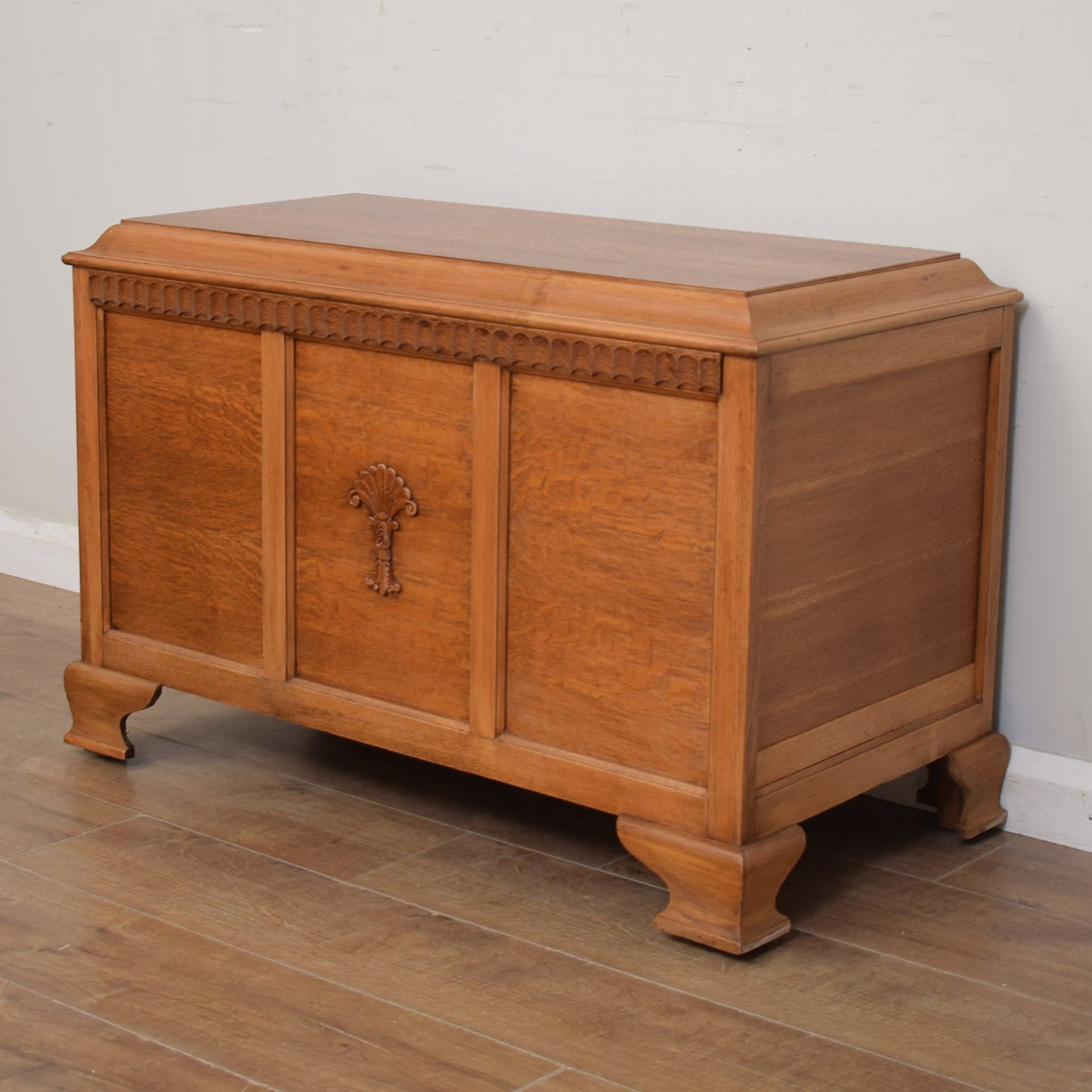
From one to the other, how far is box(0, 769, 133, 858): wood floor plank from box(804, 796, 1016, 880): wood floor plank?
91 cm

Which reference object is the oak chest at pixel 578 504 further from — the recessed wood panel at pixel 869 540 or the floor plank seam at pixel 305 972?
the floor plank seam at pixel 305 972

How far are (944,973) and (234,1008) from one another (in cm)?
75

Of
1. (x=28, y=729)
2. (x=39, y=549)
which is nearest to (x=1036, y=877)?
(x=28, y=729)

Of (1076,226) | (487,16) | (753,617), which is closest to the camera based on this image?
(753,617)

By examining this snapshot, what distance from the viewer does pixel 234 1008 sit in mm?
1813

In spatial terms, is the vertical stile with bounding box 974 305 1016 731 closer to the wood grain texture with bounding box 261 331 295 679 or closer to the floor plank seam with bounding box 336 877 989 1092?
the floor plank seam with bounding box 336 877 989 1092

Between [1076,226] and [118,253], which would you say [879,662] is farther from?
[118,253]

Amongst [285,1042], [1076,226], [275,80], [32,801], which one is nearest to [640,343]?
[1076,226]

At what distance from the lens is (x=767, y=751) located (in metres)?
1.93

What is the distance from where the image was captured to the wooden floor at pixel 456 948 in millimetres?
1729

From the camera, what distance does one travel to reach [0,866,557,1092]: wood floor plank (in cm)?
170

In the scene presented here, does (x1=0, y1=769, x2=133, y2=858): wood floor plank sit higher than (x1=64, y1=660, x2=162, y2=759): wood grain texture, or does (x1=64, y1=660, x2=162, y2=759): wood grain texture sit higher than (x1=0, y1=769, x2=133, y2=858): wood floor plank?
(x1=64, y1=660, x2=162, y2=759): wood grain texture

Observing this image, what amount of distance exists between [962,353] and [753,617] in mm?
469

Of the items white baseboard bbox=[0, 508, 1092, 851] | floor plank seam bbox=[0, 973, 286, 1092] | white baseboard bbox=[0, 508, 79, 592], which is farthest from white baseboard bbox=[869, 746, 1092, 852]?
white baseboard bbox=[0, 508, 79, 592]
